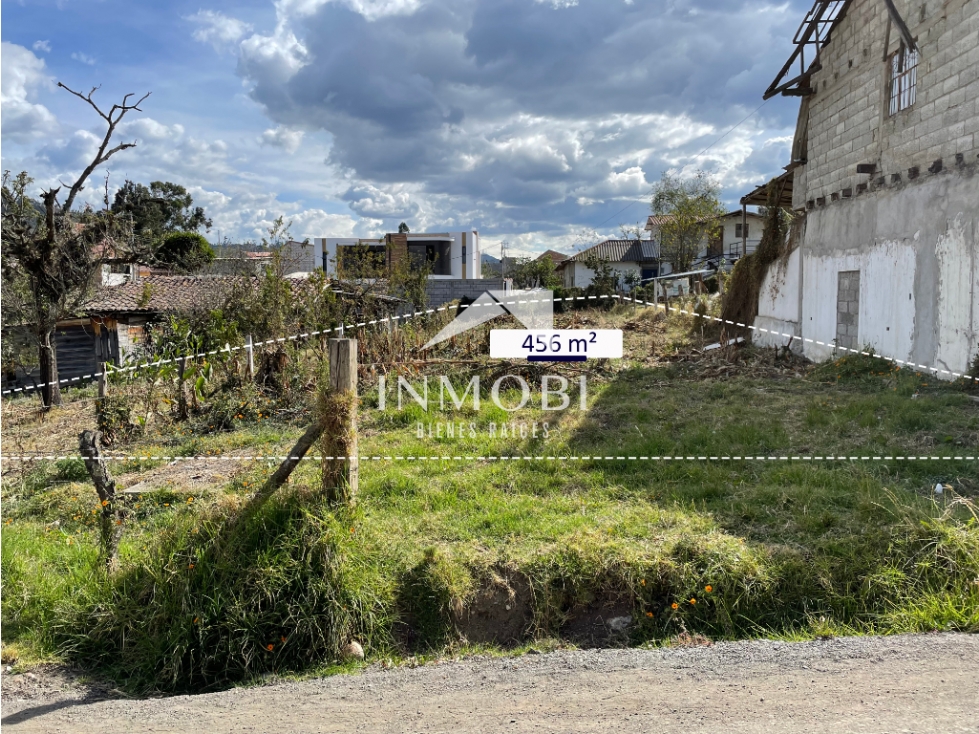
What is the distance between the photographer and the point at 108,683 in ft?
11.8

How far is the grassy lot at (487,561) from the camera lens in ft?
12.2

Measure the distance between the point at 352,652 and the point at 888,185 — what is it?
10500 millimetres

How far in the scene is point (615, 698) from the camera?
319 cm

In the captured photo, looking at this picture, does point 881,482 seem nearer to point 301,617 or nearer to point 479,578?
point 479,578

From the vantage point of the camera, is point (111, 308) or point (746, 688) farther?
point (111, 308)

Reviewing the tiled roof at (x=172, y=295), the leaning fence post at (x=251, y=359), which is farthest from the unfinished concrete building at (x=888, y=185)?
the leaning fence post at (x=251, y=359)

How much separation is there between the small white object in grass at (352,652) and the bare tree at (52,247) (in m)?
9.69

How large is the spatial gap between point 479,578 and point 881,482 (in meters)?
3.44

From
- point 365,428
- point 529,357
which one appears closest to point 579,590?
point 365,428

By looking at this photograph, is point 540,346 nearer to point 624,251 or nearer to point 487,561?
point 487,561

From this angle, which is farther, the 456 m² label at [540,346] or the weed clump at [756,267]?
the weed clump at [756,267]

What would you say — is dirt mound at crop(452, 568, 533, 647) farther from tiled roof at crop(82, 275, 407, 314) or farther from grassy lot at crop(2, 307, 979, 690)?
tiled roof at crop(82, 275, 407, 314)

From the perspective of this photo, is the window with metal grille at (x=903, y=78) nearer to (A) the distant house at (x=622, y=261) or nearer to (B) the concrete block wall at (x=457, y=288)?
(B) the concrete block wall at (x=457, y=288)

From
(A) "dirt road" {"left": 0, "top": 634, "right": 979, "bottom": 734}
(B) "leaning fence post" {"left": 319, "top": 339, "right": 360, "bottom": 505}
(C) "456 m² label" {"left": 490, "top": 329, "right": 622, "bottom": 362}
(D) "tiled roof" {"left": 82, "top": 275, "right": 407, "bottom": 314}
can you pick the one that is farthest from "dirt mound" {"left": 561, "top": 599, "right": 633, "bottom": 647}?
(D) "tiled roof" {"left": 82, "top": 275, "right": 407, "bottom": 314}
